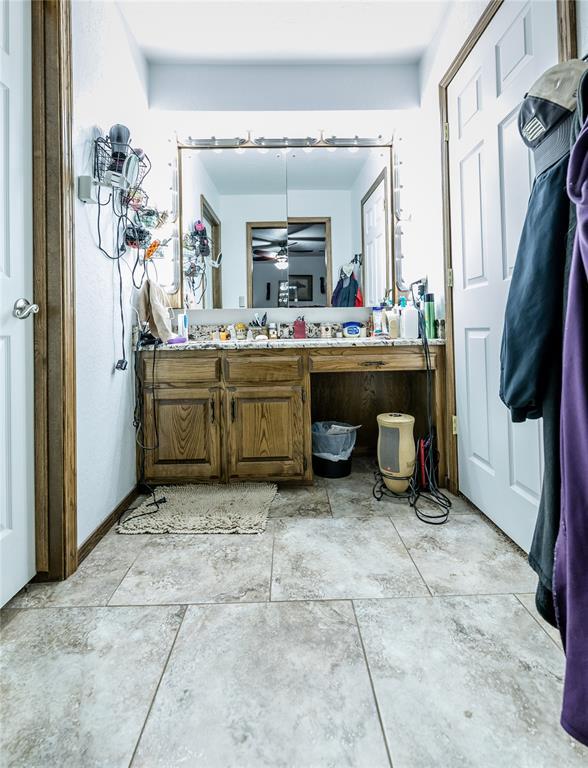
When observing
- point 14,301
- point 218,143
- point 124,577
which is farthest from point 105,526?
point 218,143

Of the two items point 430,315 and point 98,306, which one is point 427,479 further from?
point 98,306

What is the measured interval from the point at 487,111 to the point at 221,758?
7.45ft

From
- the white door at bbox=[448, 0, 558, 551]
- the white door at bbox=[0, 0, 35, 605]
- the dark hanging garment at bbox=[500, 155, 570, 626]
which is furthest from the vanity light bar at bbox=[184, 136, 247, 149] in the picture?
the dark hanging garment at bbox=[500, 155, 570, 626]

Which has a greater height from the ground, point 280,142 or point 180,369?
point 280,142

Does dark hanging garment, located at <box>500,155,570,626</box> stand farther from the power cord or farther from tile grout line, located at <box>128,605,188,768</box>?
the power cord

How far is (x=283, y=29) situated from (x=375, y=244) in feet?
4.22

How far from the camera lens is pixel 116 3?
1938 mm

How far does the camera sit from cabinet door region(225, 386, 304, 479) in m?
2.16

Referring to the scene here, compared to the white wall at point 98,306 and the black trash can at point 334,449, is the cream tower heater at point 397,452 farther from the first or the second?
the white wall at point 98,306

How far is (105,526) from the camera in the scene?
1717mm

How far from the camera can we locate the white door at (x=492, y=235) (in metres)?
1.43

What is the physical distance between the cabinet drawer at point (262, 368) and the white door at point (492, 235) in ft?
2.78

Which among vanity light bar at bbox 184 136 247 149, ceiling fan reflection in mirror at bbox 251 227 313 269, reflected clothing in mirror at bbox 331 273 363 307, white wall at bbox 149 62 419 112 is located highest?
white wall at bbox 149 62 419 112

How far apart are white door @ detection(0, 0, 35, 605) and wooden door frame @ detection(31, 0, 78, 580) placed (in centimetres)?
2
